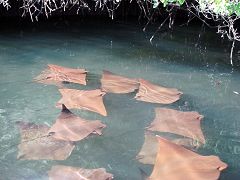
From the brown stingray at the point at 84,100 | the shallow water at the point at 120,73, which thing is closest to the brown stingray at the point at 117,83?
the shallow water at the point at 120,73

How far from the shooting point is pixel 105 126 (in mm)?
3891

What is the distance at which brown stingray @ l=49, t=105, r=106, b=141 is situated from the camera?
3.45 meters

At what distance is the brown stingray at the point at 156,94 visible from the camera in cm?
447

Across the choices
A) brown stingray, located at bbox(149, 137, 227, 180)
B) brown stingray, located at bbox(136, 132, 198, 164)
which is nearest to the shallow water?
brown stingray, located at bbox(136, 132, 198, 164)

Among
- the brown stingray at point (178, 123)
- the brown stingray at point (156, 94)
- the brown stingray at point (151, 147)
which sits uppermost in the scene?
the brown stingray at point (156, 94)

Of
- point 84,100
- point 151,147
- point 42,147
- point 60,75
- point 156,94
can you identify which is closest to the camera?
point 42,147

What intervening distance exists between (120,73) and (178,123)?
74.1 inches

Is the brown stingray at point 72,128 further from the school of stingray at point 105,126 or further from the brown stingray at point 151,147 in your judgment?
the brown stingray at point 151,147

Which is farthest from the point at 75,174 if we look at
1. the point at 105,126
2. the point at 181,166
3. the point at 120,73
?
the point at 120,73

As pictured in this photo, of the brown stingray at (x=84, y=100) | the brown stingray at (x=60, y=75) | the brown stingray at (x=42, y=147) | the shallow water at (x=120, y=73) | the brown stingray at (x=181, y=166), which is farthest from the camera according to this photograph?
the brown stingray at (x=60, y=75)

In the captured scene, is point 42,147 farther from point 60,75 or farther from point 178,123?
point 60,75

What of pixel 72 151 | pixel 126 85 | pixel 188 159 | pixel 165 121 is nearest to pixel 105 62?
pixel 126 85

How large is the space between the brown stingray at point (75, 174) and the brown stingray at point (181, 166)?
0.38 m

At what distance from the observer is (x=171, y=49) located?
7039 mm
